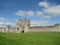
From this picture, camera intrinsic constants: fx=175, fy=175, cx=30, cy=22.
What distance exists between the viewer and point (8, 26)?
43062mm

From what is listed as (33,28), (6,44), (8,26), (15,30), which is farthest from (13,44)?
(8,26)

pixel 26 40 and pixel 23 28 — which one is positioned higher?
pixel 23 28

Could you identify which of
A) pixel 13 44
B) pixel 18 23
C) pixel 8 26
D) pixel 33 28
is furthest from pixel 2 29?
pixel 13 44

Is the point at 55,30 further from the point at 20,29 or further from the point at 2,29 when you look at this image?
the point at 2,29

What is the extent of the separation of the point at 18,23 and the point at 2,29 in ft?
19.1

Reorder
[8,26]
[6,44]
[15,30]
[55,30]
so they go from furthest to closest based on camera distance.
→ [8,26] → [15,30] → [55,30] → [6,44]

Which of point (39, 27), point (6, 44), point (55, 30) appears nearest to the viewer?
point (6, 44)

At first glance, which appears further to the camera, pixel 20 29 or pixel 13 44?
pixel 20 29

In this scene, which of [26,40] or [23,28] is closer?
[26,40]

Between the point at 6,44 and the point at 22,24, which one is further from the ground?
the point at 22,24

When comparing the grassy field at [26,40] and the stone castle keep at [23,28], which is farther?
the stone castle keep at [23,28]

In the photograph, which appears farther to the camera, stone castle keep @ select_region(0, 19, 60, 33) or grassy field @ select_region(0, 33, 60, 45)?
stone castle keep @ select_region(0, 19, 60, 33)

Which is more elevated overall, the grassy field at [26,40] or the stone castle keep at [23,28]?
the stone castle keep at [23,28]

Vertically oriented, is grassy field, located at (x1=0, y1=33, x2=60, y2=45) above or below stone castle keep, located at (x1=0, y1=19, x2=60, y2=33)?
below
